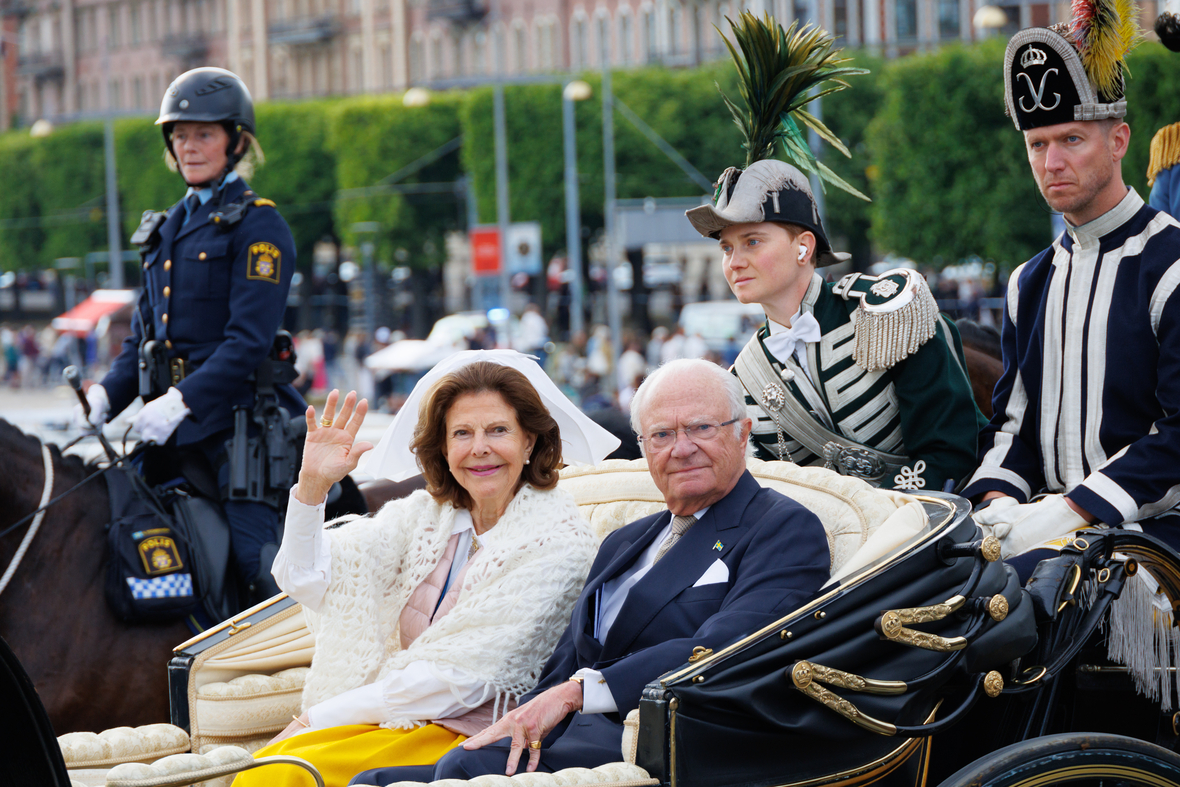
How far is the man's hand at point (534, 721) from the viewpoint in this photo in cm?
323

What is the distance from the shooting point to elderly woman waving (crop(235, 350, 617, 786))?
3549mm

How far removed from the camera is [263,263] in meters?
5.48

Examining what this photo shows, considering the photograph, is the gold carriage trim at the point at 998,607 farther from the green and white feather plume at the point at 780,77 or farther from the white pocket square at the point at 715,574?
the green and white feather plume at the point at 780,77

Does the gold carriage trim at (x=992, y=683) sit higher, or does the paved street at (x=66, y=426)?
the paved street at (x=66, y=426)

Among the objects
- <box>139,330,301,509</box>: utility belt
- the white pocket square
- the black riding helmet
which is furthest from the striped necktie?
the black riding helmet

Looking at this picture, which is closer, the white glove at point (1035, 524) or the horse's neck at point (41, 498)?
the white glove at point (1035, 524)

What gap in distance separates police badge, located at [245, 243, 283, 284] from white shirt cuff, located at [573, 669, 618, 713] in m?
2.82

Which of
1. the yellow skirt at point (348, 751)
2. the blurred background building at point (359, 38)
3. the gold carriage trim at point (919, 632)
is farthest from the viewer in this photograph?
the blurred background building at point (359, 38)

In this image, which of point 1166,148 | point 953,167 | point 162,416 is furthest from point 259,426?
point 953,167

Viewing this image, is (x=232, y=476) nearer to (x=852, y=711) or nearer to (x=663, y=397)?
(x=663, y=397)

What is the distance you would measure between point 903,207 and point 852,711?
25346 millimetres

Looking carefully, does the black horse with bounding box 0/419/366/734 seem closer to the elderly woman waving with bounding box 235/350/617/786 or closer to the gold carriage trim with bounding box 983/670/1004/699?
the elderly woman waving with bounding box 235/350/617/786

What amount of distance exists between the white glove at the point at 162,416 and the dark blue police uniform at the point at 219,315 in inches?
1.8

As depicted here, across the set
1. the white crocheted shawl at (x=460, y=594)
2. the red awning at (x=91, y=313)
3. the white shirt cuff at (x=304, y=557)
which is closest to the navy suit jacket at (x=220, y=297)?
Result: the white crocheted shawl at (x=460, y=594)
